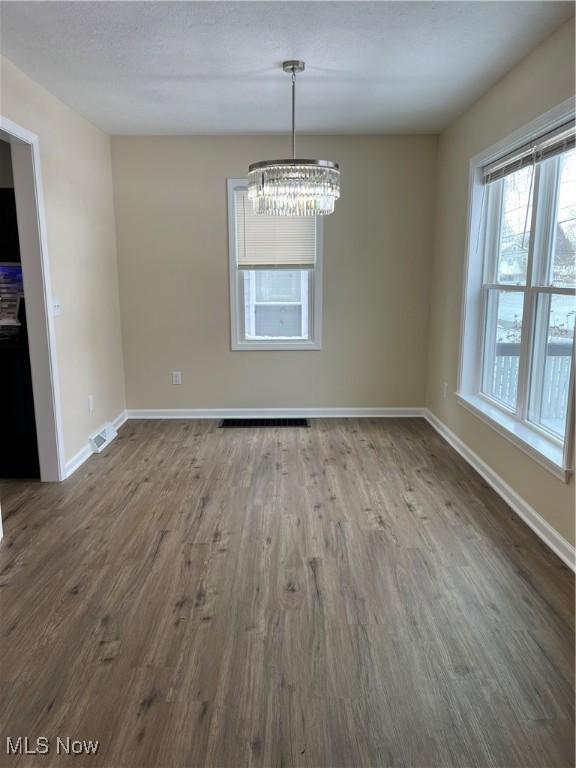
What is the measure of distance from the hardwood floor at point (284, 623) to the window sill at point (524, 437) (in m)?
0.42

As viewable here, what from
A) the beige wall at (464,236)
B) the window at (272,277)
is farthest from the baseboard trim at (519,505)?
the window at (272,277)

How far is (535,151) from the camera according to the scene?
294 cm

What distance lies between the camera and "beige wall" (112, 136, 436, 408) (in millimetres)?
4734

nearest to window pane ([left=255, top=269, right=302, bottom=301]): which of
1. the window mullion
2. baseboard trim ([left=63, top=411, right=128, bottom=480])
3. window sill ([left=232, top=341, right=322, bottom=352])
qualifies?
window sill ([left=232, top=341, right=322, bottom=352])

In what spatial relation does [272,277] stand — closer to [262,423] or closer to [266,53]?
[262,423]

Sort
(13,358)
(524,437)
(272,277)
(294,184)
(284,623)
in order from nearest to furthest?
(284,623), (294,184), (524,437), (13,358), (272,277)

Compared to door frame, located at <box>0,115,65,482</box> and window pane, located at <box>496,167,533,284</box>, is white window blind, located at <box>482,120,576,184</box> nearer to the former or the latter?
window pane, located at <box>496,167,533,284</box>

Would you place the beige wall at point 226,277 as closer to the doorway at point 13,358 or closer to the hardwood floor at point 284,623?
the doorway at point 13,358

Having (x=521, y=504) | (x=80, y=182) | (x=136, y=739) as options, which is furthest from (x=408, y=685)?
(x=80, y=182)

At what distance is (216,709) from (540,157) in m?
3.12

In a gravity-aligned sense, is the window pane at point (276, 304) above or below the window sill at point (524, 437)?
above

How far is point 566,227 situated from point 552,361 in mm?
738

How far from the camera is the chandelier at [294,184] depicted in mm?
2883

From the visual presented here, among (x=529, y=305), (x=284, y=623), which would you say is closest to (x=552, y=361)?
(x=529, y=305)
